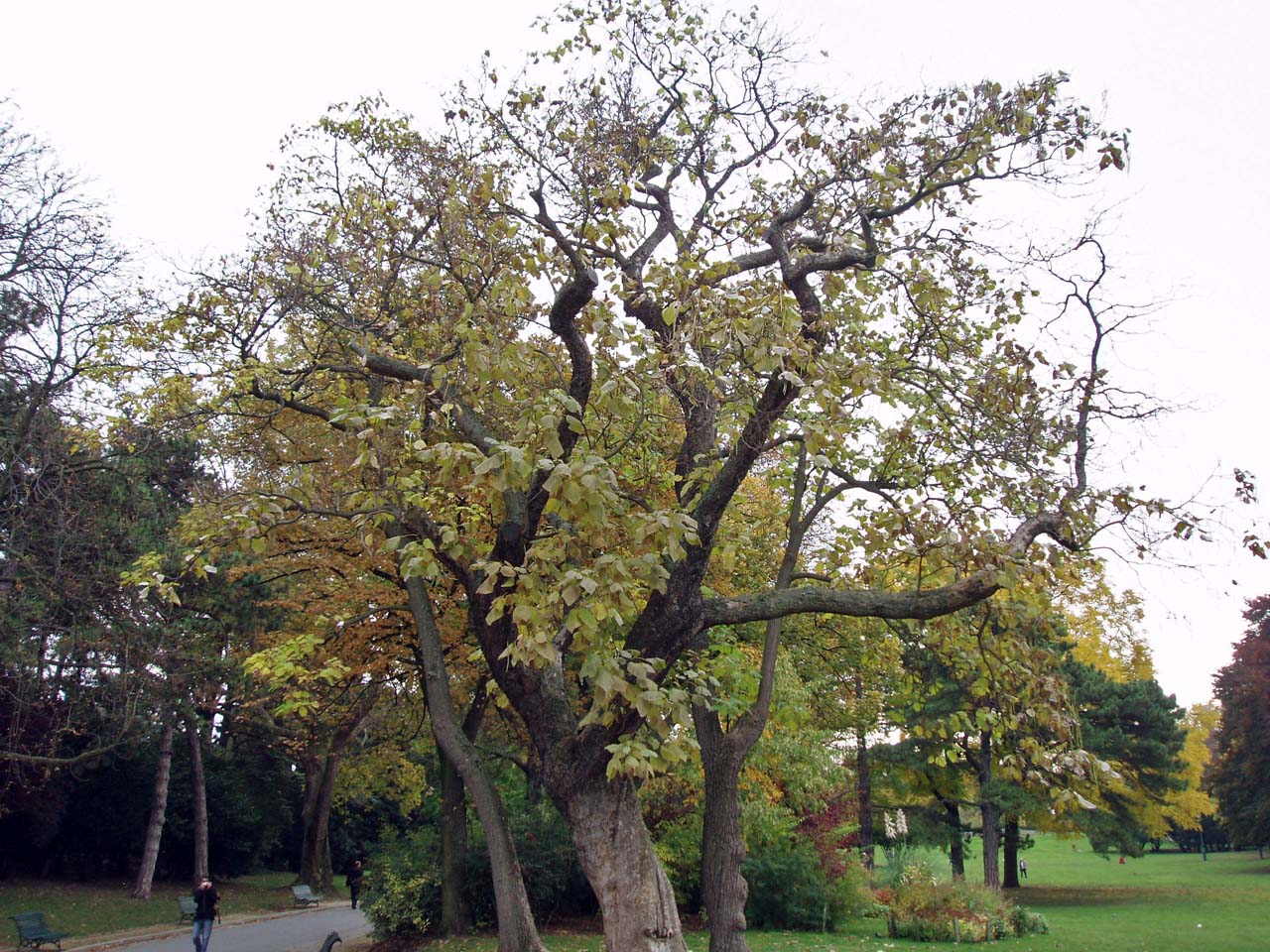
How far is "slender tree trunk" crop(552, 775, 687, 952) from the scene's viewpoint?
6.65 metres

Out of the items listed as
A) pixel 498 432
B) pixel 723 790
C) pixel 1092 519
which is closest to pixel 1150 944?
pixel 723 790

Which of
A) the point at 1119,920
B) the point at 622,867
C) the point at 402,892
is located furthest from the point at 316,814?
the point at 622,867

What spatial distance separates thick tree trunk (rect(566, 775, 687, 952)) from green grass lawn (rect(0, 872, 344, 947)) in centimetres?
1702

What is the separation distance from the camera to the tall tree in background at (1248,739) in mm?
38719

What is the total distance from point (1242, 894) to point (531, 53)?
3563 cm

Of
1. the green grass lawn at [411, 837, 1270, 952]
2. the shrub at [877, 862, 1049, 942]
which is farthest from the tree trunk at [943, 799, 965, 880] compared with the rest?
the shrub at [877, 862, 1049, 942]

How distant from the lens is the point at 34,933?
16125 millimetres

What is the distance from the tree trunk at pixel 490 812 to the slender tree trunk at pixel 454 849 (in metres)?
5.49

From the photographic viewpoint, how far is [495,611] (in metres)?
5.01

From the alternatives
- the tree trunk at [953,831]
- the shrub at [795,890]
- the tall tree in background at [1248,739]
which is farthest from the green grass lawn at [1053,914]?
the tall tree in background at [1248,739]

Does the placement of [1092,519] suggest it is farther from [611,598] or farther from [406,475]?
[406,475]

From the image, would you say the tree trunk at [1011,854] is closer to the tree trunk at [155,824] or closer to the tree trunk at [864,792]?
the tree trunk at [864,792]

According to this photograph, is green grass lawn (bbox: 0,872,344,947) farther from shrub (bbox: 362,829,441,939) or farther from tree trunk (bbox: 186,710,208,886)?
shrub (bbox: 362,829,441,939)

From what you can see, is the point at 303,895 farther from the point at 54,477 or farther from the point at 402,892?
the point at 54,477
